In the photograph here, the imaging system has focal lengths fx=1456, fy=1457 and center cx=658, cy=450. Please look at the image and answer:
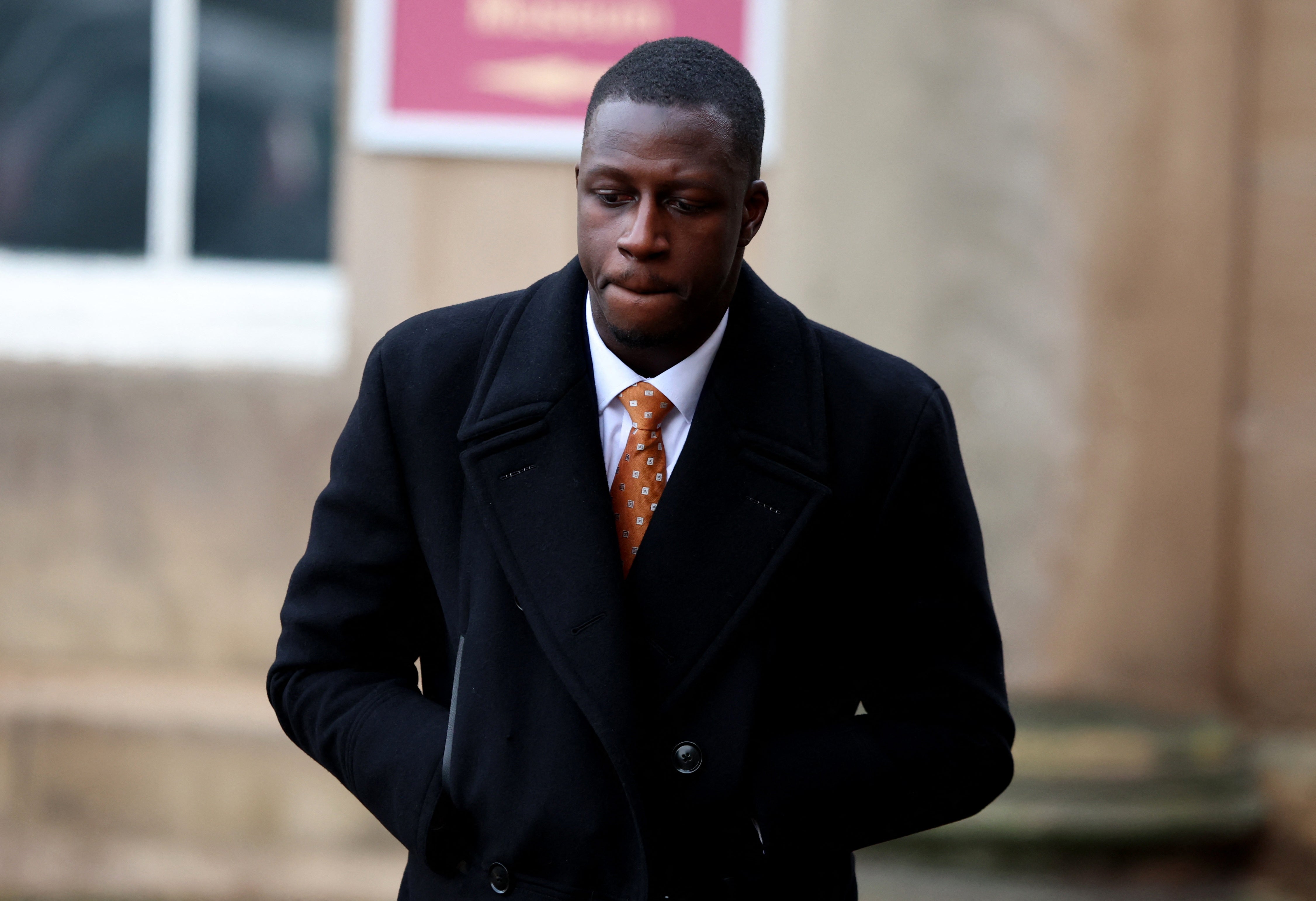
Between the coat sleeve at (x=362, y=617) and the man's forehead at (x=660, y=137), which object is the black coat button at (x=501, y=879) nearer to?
the coat sleeve at (x=362, y=617)

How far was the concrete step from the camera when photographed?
16.0 ft

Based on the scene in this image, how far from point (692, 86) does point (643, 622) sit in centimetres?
71

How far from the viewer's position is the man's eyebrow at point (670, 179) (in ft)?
6.05

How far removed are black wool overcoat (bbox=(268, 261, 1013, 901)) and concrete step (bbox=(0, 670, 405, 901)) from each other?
288cm

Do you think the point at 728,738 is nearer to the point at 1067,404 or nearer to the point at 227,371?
the point at 1067,404

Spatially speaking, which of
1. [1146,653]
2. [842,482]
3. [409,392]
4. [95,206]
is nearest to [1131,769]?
[1146,653]

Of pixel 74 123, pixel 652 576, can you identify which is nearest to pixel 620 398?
pixel 652 576

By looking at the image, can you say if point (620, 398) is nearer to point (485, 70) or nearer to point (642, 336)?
point (642, 336)

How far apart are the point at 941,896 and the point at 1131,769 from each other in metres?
0.73

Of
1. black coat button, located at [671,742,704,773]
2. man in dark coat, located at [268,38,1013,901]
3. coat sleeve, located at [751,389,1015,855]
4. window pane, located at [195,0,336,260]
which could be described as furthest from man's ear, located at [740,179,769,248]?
window pane, located at [195,0,336,260]

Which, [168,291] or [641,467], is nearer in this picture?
[641,467]

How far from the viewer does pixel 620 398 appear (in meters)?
2.04

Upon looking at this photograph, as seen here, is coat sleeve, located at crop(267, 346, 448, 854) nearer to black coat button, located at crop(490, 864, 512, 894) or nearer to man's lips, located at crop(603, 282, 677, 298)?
black coat button, located at crop(490, 864, 512, 894)

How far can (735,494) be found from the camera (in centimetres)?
200
